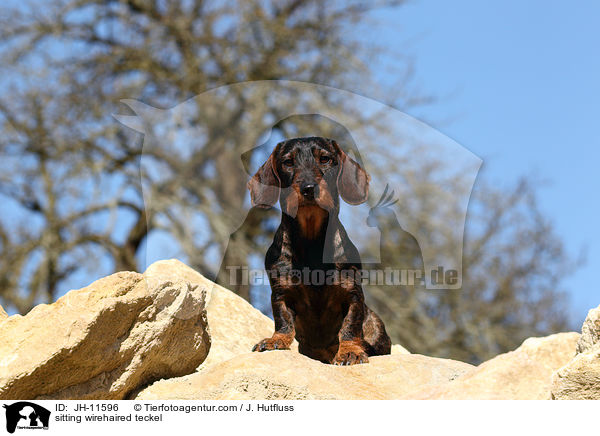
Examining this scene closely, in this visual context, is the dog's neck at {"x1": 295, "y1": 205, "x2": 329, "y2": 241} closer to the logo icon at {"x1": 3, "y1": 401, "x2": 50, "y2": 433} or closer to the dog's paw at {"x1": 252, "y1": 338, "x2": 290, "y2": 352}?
the dog's paw at {"x1": 252, "y1": 338, "x2": 290, "y2": 352}

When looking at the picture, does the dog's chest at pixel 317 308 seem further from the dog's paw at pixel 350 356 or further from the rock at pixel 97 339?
the rock at pixel 97 339

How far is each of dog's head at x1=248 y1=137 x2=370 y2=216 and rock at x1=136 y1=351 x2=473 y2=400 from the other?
3.20 feet

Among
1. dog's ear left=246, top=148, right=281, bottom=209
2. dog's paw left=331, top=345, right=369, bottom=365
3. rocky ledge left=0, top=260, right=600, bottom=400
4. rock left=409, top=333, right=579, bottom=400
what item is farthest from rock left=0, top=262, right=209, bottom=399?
rock left=409, top=333, right=579, bottom=400

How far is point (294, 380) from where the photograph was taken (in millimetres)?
4168

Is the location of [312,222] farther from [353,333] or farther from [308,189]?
[353,333]

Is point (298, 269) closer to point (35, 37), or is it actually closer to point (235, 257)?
point (235, 257)

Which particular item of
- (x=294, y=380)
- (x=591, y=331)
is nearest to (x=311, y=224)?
(x=294, y=380)

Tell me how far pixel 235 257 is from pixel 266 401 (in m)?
7.77

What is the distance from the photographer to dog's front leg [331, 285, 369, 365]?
4.71 m

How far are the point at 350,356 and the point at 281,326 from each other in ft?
1.64

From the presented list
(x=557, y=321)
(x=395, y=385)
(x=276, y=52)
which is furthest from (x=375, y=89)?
(x=395, y=385)

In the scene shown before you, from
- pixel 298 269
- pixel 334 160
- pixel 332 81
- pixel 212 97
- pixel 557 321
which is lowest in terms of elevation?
pixel 557 321

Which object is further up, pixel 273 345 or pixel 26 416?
pixel 273 345

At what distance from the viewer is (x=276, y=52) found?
44.1 ft
